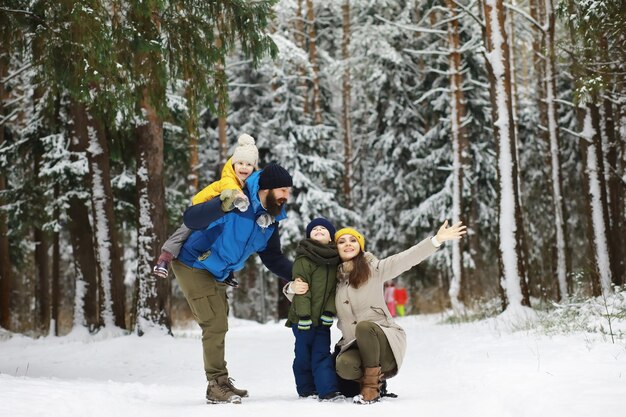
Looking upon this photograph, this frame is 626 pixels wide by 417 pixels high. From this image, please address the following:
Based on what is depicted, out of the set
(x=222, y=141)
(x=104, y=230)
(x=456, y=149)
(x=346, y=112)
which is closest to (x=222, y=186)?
(x=104, y=230)

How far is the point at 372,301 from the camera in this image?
5336mm

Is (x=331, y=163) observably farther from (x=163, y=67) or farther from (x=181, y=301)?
(x=181, y=301)

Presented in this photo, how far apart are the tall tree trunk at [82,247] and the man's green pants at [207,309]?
829 cm

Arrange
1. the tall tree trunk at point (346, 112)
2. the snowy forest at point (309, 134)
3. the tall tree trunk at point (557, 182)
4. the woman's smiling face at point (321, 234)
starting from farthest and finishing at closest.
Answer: the tall tree trunk at point (346, 112), the tall tree trunk at point (557, 182), the snowy forest at point (309, 134), the woman's smiling face at point (321, 234)

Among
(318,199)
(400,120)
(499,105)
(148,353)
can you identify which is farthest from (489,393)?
(400,120)

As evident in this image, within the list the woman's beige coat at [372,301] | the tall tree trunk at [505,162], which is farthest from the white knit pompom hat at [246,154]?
the tall tree trunk at [505,162]

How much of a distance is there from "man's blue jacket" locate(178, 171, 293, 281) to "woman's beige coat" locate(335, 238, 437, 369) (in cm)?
77

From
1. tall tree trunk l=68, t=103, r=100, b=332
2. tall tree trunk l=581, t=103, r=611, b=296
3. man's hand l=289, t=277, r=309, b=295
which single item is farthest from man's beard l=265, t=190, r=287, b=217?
tall tree trunk l=581, t=103, r=611, b=296

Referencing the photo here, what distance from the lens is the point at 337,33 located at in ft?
98.6

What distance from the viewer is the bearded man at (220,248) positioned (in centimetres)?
512

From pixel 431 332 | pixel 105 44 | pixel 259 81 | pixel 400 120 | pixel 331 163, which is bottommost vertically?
pixel 431 332

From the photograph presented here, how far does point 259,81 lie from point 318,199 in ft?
18.0

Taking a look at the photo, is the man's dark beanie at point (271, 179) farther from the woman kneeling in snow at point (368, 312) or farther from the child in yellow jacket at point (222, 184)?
the woman kneeling in snow at point (368, 312)

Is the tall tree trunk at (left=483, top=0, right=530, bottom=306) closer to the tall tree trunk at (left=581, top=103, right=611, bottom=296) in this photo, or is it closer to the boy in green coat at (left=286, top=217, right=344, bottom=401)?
the tall tree trunk at (left=581, top=103, right=611, bottom=296)
